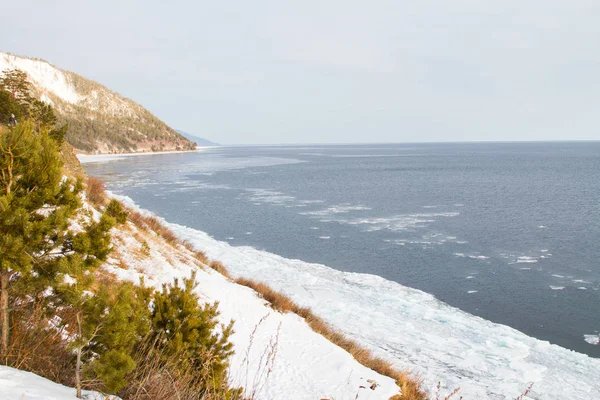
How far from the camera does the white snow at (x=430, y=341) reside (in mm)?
9383

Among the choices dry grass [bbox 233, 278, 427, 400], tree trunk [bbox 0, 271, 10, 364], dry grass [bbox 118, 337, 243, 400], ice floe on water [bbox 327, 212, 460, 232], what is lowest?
ice floe on water [bbox 327, 212, 460, 232]

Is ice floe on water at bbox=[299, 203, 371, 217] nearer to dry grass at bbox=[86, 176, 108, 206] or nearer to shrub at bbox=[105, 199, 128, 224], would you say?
dry grass at bbox=[86, 176, 108, 206]

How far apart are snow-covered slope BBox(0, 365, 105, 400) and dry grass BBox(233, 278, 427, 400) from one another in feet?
18.6

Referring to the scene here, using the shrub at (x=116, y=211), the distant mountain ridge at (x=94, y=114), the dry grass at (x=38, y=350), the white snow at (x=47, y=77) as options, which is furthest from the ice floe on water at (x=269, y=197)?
the white snow at (x=47, y=77)

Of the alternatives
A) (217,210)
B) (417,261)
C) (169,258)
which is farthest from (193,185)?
(169,258)

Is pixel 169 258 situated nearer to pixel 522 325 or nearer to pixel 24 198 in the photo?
pixel 24 198

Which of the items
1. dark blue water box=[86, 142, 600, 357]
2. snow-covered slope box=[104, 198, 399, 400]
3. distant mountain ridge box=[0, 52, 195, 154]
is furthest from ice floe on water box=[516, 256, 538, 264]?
distant mountain ridge box=[0, 52, 195, 154]

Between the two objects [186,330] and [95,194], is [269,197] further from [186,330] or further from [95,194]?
[186,330]

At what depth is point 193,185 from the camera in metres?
49.2

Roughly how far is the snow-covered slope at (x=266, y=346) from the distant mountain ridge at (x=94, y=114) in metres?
111

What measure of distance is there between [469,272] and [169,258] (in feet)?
44.4

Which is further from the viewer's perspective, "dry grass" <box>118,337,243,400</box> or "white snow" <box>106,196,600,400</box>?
"white snow" <box>106,196,600,400</box>

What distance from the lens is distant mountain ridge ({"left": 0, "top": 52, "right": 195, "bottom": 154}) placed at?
385 ft

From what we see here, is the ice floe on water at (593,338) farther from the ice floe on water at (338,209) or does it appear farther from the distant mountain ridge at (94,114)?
the distant mountain ridge at (94,114)
